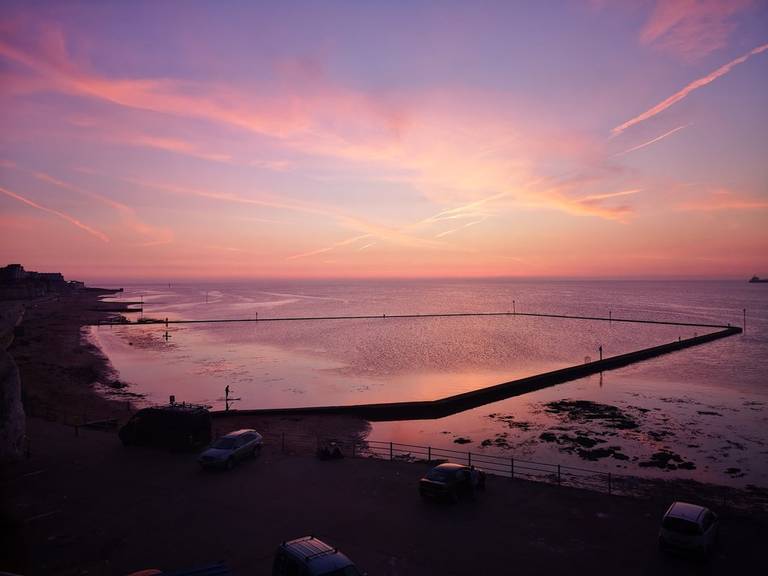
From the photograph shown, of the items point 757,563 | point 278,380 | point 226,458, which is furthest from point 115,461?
point 278,380

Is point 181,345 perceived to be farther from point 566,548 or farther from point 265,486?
point 566,548

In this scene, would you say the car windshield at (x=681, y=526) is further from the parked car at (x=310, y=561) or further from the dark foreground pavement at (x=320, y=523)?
the parked car at (x=310, y=561)

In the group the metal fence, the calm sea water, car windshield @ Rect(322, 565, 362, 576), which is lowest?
the calm sea water

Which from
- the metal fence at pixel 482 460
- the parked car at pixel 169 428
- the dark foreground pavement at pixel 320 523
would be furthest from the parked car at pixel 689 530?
the parked car at pixel 169 428

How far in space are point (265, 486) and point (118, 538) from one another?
5.55 meters

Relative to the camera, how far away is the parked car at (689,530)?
43.7 ft

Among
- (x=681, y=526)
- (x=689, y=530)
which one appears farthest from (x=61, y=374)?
(x=689, y=530)

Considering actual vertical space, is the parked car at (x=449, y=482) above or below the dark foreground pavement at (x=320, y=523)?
above

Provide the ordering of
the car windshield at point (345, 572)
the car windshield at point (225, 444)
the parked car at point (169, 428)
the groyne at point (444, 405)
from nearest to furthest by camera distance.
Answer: the car windshield at point (345, 572), the car windshield at point (225, 444), the parked car at point (169, 428), the groyne at point (444, 405)

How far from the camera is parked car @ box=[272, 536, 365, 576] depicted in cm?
1020

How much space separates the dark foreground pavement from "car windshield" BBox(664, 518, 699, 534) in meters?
0.89

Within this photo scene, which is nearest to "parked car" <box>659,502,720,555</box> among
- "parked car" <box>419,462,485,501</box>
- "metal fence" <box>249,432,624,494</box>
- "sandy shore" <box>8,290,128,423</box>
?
"parked car" <box>419,462,485,501</box>

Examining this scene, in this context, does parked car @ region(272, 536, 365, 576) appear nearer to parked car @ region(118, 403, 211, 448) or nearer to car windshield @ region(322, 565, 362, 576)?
car windshield @ region(322, 565, 362, 576)

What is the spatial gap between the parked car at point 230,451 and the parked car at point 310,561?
10.4 m
